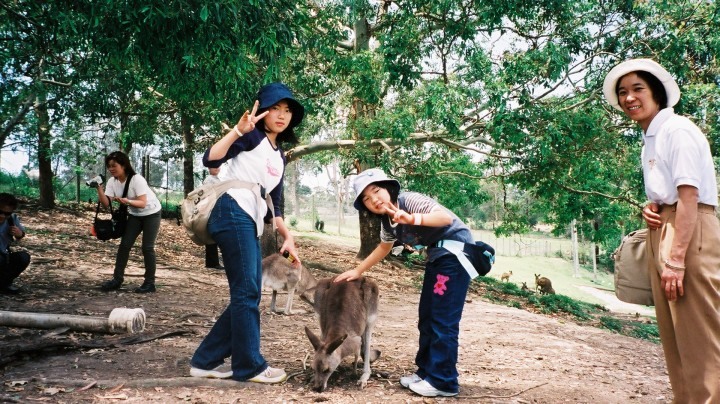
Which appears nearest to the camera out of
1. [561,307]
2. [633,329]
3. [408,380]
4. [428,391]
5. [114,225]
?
[428,391]

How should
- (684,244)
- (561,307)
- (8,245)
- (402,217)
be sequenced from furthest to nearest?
1. (561,307)
2. (8,245)
3. (402,217)
4. (684,244)

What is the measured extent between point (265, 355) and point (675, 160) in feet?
11.3

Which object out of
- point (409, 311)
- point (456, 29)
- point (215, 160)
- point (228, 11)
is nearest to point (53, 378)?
point (215, 160)

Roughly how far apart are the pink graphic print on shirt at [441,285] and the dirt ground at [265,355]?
2.41ft

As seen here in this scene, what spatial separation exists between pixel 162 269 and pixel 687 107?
10.2m

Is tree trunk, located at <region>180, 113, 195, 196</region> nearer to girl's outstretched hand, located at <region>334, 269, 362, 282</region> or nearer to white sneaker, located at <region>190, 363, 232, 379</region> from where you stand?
girl's outstretched hand, located at <region>334, 269, 362, 282</region>

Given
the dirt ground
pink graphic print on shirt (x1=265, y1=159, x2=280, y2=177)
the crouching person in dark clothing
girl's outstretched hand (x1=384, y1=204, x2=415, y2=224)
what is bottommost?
the dirt ground

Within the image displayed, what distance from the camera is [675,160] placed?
2607 millimetres

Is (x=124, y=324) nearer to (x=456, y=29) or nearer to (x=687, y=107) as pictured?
(x=456, y=29)

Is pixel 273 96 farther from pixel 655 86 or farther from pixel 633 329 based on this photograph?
pixel 633 329

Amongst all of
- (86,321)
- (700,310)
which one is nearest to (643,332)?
(700,310)

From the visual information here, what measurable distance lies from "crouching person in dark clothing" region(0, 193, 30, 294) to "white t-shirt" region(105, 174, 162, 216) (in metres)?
1.05

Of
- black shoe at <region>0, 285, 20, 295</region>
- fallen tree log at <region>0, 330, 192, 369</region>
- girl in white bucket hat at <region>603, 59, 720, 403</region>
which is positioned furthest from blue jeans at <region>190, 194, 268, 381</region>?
black shoe at <region>0, 285, 20, 295</region>

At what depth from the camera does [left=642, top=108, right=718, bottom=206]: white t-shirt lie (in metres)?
2.57
